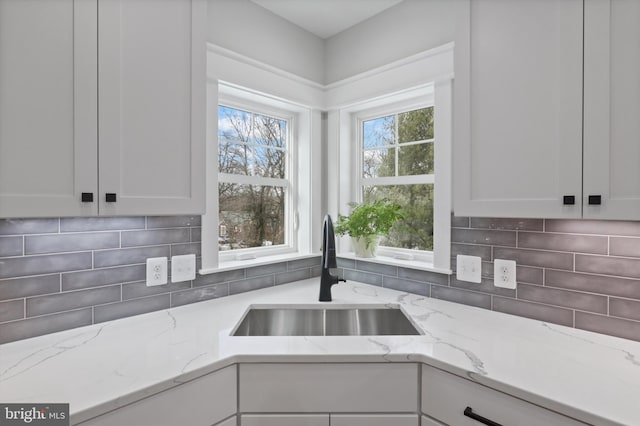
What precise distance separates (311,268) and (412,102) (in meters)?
1.27

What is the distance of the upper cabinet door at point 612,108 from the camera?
1015 mm

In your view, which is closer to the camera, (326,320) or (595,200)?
(595,200)

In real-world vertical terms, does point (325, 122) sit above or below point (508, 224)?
above

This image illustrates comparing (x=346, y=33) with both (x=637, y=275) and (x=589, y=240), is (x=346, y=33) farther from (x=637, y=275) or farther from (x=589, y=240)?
(x=637, y=275)

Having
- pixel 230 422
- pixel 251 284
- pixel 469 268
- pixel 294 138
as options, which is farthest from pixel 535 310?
pixel 294 138

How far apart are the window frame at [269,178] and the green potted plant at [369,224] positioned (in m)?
0.40

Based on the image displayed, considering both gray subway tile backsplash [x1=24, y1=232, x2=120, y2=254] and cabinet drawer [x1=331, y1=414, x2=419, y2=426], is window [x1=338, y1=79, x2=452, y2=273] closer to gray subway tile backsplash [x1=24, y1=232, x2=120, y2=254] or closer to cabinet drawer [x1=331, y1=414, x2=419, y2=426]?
cabinet drawer [x1=331, y1=414, x2=419, y2=426]

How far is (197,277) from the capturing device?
176 cm

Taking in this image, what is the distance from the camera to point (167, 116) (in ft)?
4.38

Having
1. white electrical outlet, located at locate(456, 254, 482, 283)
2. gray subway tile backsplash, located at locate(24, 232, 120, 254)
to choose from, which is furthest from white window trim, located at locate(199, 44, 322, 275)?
white electrical outlet, located at locate(456, 254, 482, 283)

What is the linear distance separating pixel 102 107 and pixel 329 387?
125 centimetres

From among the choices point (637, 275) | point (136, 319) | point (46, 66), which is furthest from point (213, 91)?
point (637, 275)

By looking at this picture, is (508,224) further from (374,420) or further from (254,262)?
(254,262)

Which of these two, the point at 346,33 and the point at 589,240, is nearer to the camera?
the point at 589,240
